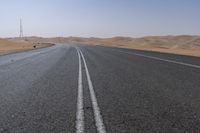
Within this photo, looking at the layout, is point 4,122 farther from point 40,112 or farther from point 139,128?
point 139,128

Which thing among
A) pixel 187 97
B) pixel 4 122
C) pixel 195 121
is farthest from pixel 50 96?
pixel 195 121

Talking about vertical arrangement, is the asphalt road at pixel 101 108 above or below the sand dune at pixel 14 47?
above

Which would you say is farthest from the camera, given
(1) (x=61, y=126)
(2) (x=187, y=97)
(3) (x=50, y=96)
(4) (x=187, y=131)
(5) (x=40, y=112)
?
(3) (x=50, y=96)

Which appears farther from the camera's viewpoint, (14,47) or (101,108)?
(14,47)

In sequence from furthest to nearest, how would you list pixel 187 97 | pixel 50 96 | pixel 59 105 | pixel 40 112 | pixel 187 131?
pixel 50 96 < pixel 187 97 < pixel 59 105 < pixel 40 112 < pixel 187 131

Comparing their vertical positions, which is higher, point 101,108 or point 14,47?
point 101,108

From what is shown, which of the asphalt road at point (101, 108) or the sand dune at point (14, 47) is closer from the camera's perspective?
the asphalt road at point (101, 108)

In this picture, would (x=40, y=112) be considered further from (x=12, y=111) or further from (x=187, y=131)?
(x=187, y=131)

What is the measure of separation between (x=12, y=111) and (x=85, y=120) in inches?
70.2

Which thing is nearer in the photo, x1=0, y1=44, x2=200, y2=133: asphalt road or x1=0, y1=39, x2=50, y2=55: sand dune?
x1=0, y1=44, x2=200, y2=133: asphalt road

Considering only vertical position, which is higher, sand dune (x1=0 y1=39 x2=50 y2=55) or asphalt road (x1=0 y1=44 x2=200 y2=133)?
asphalt road (x1=0 y1=44 x2=200 y2=133)

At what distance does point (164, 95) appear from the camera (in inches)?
328

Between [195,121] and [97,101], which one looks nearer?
[195,121]

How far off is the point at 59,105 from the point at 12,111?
1.00 metres
